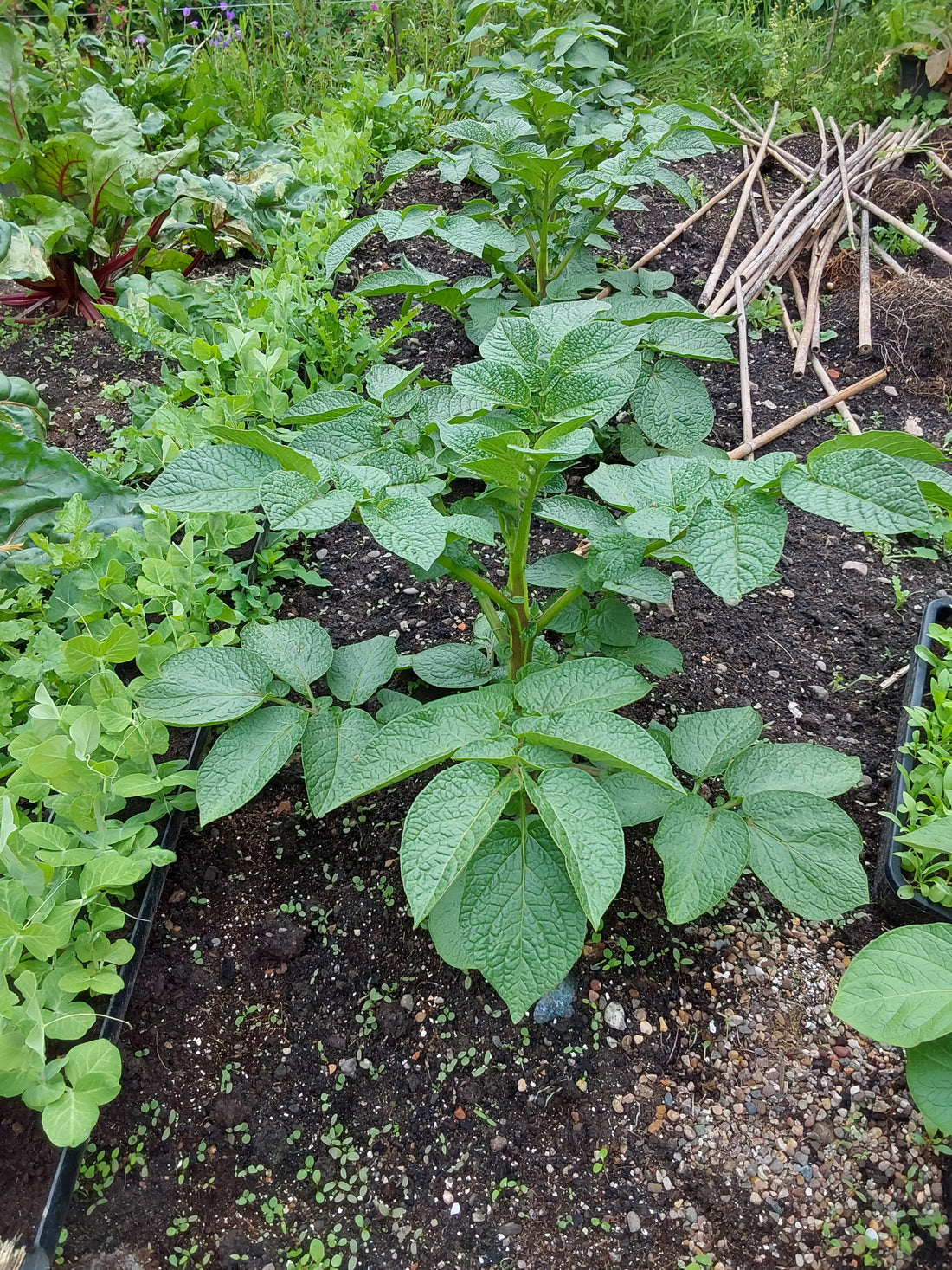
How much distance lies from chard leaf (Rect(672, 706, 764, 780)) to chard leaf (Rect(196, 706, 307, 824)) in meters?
0.61

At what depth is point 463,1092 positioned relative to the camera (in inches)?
50.8

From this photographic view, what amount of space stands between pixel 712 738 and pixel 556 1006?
0.50 metres

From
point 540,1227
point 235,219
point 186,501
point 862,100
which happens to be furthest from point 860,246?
point 540,1227

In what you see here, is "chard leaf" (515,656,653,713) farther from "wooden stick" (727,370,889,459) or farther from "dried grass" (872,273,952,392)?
"dried grass" (872,273,952,392)

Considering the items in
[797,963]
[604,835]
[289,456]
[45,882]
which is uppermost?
[289,456]

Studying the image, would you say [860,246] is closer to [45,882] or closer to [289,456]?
[289,456]

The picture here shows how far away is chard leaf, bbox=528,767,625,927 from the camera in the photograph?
90 cm

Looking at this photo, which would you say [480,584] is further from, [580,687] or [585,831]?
[585,831]

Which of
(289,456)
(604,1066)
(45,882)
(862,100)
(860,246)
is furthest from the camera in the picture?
(862,100)

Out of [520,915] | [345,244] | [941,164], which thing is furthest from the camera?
[941,164]

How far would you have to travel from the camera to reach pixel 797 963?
140cm

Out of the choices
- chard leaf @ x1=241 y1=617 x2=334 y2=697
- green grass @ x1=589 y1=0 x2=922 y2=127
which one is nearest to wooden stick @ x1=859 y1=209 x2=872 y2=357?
green grass @ x1=589 y1=0 x2=922 y2=127

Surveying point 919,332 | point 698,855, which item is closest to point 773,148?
point 919,332

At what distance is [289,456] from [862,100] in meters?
4.11
